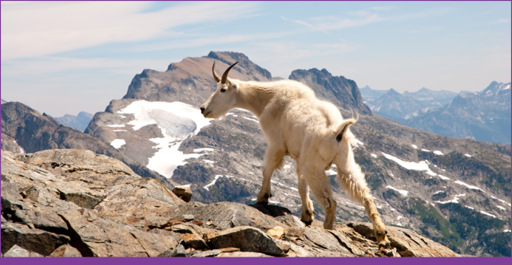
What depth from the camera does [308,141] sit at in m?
18.7

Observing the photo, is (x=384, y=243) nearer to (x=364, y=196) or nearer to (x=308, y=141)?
(x=364, y=196)

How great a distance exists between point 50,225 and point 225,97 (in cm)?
1151

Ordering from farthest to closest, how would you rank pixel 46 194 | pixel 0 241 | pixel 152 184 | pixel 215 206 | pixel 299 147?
pixel 152 184, pixel 299 147, pixel 215 206, pixel 46 194, pixel 0 241

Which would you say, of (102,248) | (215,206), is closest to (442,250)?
(215,206)

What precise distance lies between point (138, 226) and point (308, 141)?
6748 mm

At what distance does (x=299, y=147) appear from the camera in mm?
19469

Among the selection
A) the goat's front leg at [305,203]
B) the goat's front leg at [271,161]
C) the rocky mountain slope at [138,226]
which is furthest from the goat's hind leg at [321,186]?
the goat's front leg at [271,161]

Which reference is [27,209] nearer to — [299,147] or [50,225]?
[50,225]

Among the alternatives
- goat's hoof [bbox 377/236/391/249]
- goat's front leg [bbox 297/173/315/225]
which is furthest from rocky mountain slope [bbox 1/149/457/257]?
goat's front leg [bbox 297/173/315/225]

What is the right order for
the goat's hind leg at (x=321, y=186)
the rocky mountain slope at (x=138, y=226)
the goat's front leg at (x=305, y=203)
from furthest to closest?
the goat's front leg at (x=305, y=203) → the goat's hind leg at (x=321, y=186) → the rocky mountain slope at (x=138, y=226)

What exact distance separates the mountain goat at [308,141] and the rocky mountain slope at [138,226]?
131 centimetres

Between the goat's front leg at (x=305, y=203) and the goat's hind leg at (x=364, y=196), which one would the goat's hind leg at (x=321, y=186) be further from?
the goat's front leg at (x=305, y=203)

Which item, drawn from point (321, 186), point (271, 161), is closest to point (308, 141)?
point (321, 186)

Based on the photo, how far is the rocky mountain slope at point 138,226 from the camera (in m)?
13.3
